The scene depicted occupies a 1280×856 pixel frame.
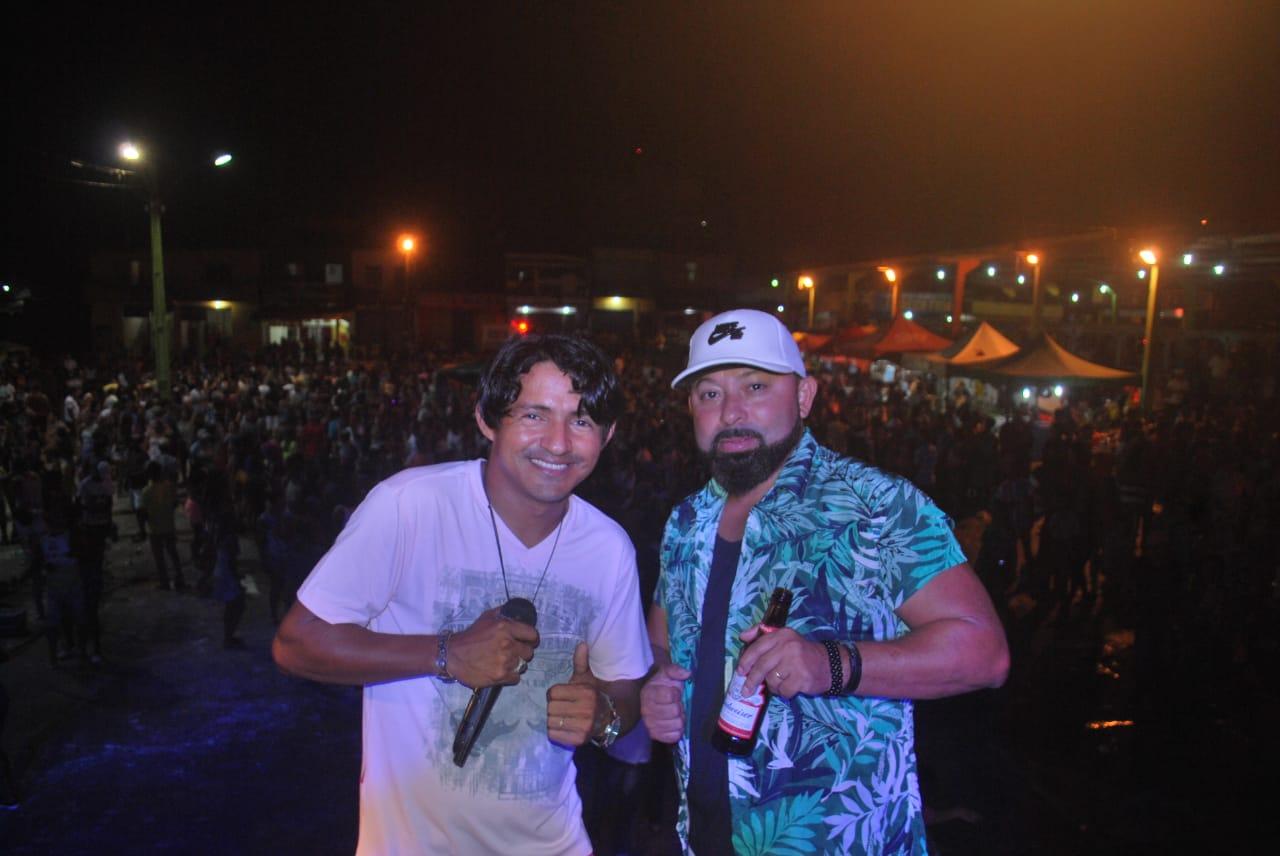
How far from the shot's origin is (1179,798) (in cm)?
568

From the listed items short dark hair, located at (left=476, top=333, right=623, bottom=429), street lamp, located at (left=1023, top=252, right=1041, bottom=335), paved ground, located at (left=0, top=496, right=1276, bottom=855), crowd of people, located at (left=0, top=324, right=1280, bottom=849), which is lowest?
paved ground, located at (left=0, top=496, right=1276, bottom=855)

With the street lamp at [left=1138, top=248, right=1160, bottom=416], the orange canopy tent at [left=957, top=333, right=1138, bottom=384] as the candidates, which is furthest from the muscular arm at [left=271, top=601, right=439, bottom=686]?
the street lamp at [left=1138, top=248, right=1160, bottom=416]

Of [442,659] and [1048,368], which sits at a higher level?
[1048,368]

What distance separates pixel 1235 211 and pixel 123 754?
1967 centimetres

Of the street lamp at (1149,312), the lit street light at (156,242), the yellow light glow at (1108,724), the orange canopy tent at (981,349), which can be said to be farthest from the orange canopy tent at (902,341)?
the lit street light at (156,242)

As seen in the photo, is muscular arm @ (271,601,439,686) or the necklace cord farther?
the necklace cord

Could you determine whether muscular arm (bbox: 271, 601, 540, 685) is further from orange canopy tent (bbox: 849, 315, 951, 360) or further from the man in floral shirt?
orange canopy tent (bbox: 849, 315, 951, 360)

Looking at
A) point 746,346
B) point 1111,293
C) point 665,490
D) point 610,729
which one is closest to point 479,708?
point 610,729

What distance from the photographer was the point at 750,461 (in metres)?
2.42

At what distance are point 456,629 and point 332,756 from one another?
15.5 ft

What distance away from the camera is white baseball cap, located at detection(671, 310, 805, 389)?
2.42 meters

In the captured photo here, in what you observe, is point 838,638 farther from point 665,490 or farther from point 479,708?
point 665,490

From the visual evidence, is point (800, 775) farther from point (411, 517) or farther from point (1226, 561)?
point (1226, 561)

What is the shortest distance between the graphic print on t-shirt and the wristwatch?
0.56 ft
